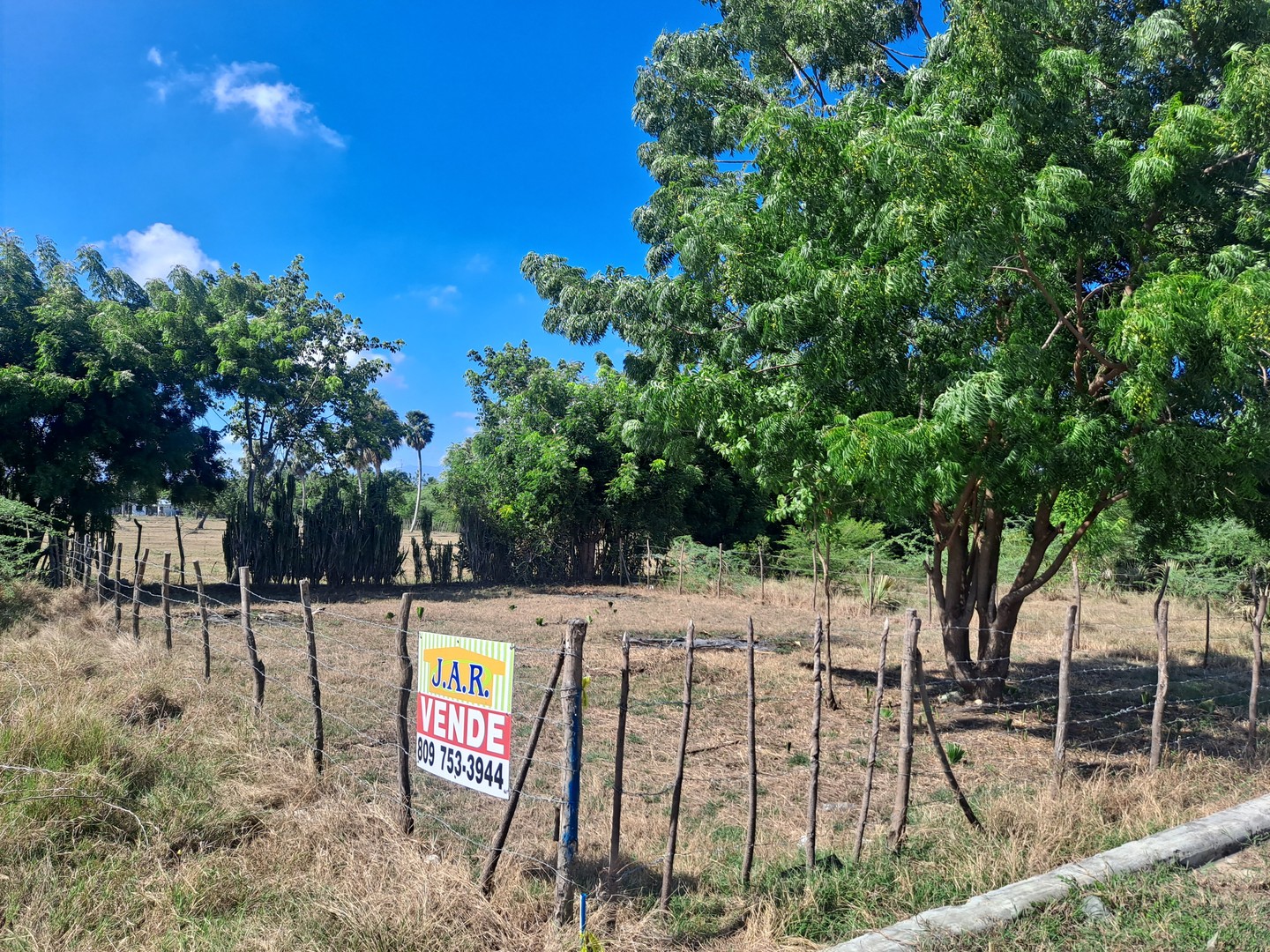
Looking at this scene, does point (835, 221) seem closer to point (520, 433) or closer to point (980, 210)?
point (980, 210)

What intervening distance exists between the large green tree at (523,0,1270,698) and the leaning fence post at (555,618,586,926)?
355 centimetres

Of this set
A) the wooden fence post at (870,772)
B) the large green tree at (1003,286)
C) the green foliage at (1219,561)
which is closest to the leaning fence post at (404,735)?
the wooden fence post at (870,772)

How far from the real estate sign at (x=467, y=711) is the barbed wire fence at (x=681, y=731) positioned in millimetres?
173

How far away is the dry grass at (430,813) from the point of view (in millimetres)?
3879

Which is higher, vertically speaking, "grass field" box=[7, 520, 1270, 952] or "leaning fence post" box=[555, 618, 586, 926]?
"leaning fence post" box=[555, 618, 586, 926]

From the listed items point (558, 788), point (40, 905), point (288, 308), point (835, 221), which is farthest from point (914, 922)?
point (288, 308)

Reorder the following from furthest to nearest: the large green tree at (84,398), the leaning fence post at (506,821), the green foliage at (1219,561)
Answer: the green foliage at (1219,561), the large green tree at (84,398), the leaning fence post at (506,821)

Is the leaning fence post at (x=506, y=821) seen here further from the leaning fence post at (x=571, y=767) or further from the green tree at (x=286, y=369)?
the green tree at (x=286, y=369)

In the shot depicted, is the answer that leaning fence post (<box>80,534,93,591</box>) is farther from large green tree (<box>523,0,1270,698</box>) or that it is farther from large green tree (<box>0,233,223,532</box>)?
large green tree (<box>523,0,1270,698</box>)

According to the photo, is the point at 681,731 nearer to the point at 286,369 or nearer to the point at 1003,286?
the point at 1003,286

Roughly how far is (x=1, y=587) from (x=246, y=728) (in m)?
7.61

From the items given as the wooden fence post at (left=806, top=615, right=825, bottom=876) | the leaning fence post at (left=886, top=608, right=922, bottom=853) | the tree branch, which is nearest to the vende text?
the wooden fence post at (left=806, top=615, right=825, bottom=876)

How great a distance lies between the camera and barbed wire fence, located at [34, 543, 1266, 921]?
4668mm

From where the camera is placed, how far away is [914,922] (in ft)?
12.8
